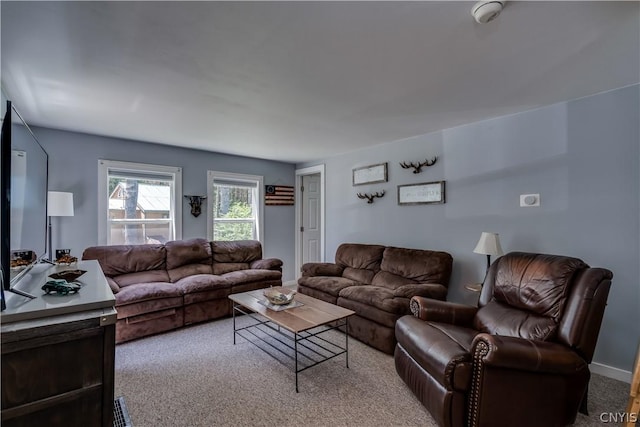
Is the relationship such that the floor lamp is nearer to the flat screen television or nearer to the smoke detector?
the flat screen television

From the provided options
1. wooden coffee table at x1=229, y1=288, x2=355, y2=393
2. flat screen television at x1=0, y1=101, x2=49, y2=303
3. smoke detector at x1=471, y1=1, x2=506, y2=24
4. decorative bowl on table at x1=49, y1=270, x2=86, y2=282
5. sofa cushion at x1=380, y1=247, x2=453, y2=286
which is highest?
smoke detector at x1=471, y1=1, x2=506, y2=24

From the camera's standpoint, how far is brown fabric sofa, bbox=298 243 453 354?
2.93 metres

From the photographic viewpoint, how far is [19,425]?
1028 millimetres

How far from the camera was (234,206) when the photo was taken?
5.14 metres

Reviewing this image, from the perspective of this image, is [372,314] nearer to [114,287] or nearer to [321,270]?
[321,270]

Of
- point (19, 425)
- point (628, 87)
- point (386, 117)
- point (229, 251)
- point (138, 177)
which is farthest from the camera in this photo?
point (229, 251)

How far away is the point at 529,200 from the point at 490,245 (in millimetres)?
609

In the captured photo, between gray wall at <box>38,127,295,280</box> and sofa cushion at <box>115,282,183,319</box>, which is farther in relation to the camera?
gray wall at <box>38,127,295,280</box>

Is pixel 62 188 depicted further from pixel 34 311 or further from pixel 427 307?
pixel 427 307

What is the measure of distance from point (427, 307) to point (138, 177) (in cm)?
403

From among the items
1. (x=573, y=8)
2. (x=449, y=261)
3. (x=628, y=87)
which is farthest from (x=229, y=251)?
(x=628, y=87)

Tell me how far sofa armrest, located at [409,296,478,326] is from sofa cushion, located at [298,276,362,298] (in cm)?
126

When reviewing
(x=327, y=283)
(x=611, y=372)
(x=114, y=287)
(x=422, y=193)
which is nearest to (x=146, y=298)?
(x=114, y=287)

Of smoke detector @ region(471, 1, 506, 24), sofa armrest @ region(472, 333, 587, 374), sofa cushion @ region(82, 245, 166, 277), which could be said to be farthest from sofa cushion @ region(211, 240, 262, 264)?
smoke detector @ region(471, 1, 506, 24)
